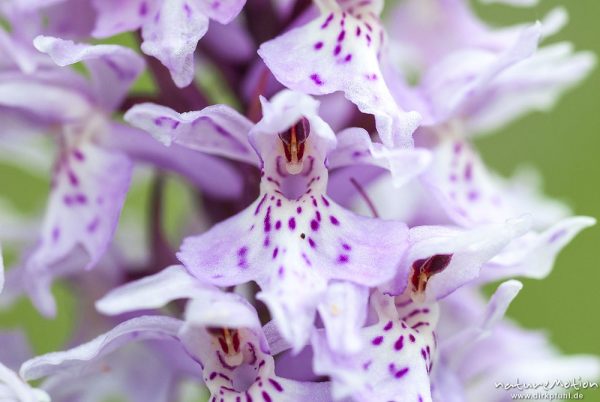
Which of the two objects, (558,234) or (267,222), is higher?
(558,234)

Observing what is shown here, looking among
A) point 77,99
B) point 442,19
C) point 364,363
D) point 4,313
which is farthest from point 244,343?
point 4,313

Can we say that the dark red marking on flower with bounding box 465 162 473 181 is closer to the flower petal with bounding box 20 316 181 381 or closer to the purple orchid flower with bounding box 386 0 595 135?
the purple orchid flower with bounding box 386 0 595 135

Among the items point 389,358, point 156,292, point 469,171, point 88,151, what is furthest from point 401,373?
point 88,151

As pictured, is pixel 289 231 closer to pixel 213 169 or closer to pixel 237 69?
pixel 213 169

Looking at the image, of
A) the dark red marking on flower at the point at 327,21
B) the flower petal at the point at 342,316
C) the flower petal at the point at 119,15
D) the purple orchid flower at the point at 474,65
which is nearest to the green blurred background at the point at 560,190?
the purple orchid flower at the point at 474,65

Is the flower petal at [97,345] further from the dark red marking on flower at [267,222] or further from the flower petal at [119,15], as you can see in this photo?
the flower petal at [119,15]

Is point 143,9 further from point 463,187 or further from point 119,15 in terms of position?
point 463,187
